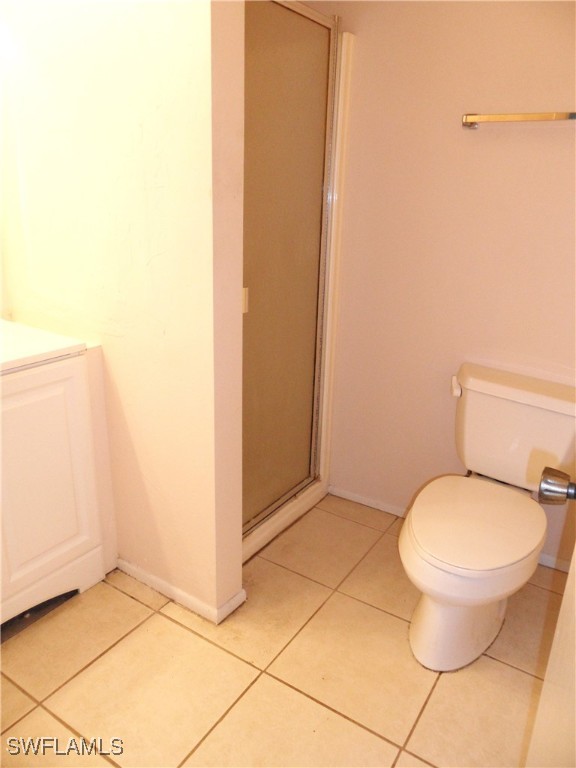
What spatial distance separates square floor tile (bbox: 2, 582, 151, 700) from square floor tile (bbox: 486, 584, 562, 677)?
1151mm

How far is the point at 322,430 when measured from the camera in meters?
2.35

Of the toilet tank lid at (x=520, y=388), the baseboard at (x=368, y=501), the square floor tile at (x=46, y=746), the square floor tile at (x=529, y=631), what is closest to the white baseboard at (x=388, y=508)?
the baseboard at (x=368, y=501)

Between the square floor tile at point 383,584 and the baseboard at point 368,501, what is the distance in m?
0.24

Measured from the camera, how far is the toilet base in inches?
60.6

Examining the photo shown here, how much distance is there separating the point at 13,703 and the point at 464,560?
1.26 metres

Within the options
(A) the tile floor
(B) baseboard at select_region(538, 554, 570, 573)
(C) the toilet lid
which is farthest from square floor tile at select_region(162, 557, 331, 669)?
(B) baseboard at select_region(538, 554, 570, 573)

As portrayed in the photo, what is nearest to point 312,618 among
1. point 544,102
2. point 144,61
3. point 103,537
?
point 103,537

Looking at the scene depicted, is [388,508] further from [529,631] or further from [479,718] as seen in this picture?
[479,718]

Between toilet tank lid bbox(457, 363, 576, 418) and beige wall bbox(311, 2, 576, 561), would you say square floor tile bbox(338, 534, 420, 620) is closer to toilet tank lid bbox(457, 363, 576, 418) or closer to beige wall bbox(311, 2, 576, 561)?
beige wall bbox(311, 2, 576, 561)

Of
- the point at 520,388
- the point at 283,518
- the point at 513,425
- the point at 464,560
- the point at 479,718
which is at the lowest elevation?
the point at 479,718

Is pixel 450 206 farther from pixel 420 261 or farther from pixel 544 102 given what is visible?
pixel 544 102

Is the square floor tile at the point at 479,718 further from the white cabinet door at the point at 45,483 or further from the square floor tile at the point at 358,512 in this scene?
the white cabinet door at the point at 45,483

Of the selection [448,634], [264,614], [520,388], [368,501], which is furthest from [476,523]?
[368,501]

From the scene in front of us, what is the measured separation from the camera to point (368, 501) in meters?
2.38
